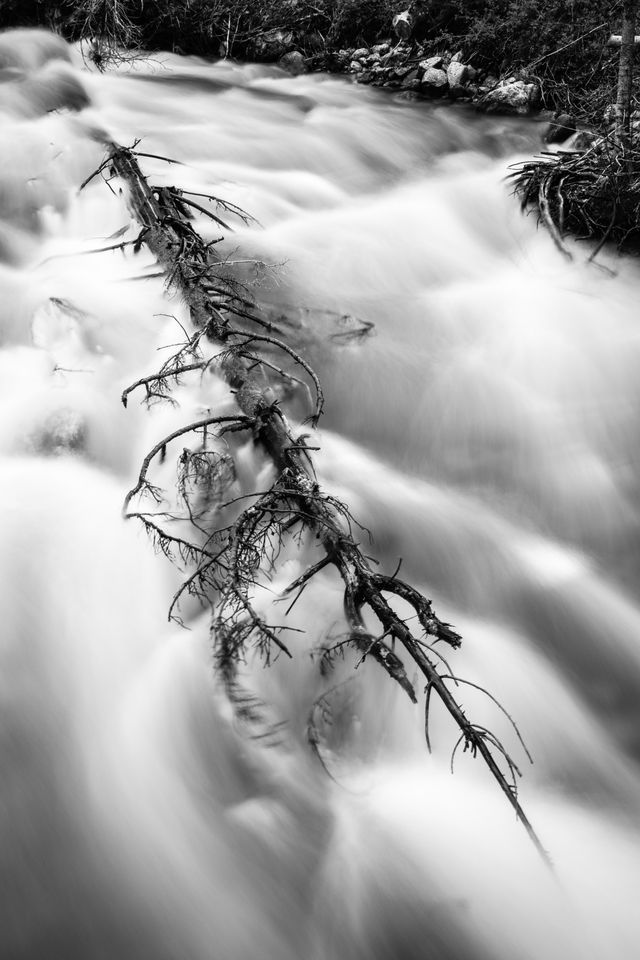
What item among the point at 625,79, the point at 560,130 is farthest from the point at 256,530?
the point at 560,130

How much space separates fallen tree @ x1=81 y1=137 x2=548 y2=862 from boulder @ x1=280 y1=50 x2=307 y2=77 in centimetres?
436

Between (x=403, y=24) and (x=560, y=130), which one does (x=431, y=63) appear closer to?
(x=403, y=24)

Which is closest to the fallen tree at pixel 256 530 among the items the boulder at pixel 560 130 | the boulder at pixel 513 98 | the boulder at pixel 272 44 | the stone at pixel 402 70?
the boulder at pixel 560 130

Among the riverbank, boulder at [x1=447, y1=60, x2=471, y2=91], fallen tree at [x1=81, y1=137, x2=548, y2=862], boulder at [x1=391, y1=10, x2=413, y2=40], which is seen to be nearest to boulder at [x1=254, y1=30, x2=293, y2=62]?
the riverbank

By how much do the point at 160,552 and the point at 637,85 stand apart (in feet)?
15.8

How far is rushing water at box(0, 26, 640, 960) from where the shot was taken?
1868 mm

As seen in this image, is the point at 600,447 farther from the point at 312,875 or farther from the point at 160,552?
the point at 312,875

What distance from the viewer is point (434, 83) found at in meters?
6.50

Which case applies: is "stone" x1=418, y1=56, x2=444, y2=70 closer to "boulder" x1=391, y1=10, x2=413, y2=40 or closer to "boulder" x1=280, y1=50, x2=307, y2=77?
"boulder" x1=391, y1=10, x2=413, y2=40

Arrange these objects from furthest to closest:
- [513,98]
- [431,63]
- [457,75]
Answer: [431,63] < [457,75] < [513,98]

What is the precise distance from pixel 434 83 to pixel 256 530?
5585 millimetres

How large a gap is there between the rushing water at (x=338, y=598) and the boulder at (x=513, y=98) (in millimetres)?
1579

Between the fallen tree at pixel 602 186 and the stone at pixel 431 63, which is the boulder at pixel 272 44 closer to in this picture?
the stone at pixel 431 63

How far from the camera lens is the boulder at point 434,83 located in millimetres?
6496
